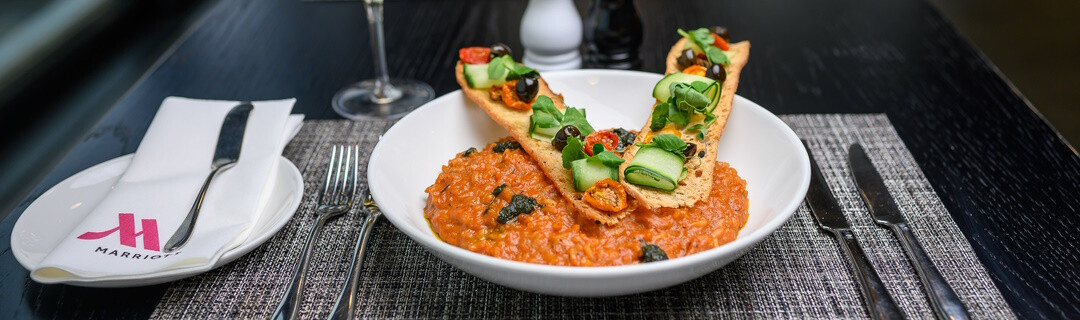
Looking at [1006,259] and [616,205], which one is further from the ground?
[616,205]

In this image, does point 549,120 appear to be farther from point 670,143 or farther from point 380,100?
point 380,100

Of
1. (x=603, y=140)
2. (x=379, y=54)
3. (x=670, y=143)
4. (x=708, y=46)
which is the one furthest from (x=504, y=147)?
(x=379, y=54)

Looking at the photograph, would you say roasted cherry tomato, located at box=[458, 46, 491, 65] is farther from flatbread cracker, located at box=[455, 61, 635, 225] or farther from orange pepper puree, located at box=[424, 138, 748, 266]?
orange pepper puree, located at box=[424, 138, 748, 266]

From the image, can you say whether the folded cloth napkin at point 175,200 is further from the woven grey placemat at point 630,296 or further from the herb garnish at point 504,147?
the herb garnish at point 504,147

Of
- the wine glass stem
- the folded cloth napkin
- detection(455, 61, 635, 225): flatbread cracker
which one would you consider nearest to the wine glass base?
the wine glass stem

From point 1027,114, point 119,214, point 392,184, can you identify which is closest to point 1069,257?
point 1027,114

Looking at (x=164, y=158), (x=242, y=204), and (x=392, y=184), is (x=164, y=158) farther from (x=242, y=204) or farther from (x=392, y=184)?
(x=392, y=184)

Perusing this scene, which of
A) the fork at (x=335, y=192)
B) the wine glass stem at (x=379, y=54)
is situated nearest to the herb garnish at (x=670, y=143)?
the fork at (x=335, y=192)
